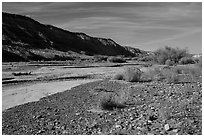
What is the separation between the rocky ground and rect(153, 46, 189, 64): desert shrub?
26.8 metres

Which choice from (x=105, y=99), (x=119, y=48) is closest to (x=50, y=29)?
(x=119, y=48)

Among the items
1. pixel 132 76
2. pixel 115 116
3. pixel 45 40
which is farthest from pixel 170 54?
pixel 45 40

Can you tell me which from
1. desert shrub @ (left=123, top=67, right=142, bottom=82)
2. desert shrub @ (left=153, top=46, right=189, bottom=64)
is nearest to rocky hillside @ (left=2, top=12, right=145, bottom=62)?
desert shrub @ (left=153, top=46, right=189, bottom=64)

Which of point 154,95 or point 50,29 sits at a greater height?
point 50,29

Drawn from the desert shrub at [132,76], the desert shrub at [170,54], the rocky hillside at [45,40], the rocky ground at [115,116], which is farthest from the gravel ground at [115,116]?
the rocky hillside at [45,40]

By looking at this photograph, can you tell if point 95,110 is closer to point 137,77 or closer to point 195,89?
point 195,89

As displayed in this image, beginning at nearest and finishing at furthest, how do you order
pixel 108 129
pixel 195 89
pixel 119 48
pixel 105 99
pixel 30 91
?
1. pixel 108 129
2. pixel 105 99
3. pixel 195 89
4. pixel 30 91
5. pixel 119 48

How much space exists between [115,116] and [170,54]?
31.1 metres

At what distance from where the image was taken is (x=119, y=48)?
110m

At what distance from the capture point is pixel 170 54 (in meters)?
38.3

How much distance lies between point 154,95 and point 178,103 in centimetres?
194

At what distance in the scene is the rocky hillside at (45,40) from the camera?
2511 inches

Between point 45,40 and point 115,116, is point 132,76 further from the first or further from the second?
point 45,40

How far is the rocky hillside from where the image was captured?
63781mm
